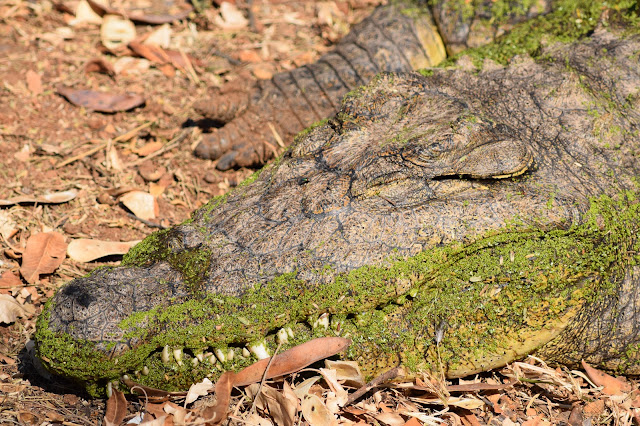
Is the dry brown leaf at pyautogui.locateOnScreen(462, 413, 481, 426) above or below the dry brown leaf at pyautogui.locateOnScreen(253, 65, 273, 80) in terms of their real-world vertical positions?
below

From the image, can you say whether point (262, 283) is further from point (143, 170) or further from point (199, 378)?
point (143, 170)

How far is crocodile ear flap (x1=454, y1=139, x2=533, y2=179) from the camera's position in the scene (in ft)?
8.43

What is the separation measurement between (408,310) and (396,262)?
0.77ft

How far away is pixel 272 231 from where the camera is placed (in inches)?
95.9

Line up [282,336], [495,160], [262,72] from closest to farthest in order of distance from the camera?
1. [282,336]
2. [495,160]
3. [262,72]

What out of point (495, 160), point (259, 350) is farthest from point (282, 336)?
point (495, 160)

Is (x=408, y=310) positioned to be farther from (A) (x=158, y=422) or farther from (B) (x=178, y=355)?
(A) (x=158, y=422)

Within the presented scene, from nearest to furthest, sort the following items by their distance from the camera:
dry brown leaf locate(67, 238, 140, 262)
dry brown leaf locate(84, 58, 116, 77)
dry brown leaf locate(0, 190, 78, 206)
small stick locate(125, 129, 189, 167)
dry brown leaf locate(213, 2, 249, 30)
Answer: dry brown leaf locate(67, 238, 140, 262) → dry brown leaf locate(0, 190, 78, 206) → small stick locate(125, 129, 189, 167) → dry brown leaf locate(84, 58, 116, 77) → dry brown leaf locate(213, 2, 249, 30)

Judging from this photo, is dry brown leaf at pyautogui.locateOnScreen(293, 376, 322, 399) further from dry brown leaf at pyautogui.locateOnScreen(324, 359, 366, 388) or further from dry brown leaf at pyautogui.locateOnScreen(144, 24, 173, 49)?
dry brown leaf at pyautogui.locateOnScreen(144, 24, 173, 49)

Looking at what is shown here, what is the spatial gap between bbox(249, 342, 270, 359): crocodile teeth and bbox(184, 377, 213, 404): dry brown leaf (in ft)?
0.73

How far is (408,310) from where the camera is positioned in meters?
2.41

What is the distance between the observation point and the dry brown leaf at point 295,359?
2.34 metres

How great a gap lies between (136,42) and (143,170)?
1.52m

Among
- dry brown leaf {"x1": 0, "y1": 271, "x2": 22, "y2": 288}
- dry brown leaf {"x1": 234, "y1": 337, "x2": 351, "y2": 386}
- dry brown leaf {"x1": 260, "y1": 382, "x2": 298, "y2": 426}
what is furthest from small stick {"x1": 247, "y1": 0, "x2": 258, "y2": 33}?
dry brown leaf {"x1": 260, "y1": 382, "x2": 298, "y2": 426}
